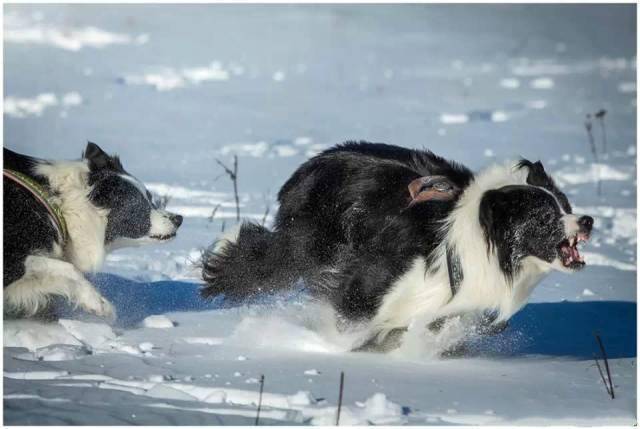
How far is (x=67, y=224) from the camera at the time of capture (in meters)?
5.73

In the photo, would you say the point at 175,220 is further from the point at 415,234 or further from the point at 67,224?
the point at 415,234

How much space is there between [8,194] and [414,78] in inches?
453

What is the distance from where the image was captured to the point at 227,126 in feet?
40.3

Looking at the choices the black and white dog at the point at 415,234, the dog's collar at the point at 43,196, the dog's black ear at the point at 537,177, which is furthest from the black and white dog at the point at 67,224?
the dog's black ear at the point at 537,177

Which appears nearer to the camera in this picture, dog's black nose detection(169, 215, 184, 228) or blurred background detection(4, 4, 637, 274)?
dog's black nose detection(169, 215, 184, 228)

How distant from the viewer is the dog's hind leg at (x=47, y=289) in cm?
536

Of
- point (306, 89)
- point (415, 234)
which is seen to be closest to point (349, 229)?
point (415, 234)

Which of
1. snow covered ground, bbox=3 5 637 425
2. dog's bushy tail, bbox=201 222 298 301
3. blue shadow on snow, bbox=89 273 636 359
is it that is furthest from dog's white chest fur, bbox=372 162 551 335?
dog's bushy tail, bbox=201 222 298 301

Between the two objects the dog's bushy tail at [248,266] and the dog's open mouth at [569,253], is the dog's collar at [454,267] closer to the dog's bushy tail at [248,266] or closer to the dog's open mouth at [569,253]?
the dog's open mouth at [569,253]

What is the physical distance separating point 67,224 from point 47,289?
1.56 ft

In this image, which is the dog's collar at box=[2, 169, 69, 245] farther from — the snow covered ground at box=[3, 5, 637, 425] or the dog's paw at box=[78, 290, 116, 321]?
the snow covered ground at box=[3, 5, 637, 425]

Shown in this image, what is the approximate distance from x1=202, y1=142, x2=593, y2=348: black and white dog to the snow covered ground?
0.26m

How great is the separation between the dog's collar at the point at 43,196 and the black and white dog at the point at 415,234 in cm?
118

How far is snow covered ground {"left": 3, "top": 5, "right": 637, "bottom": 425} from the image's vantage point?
14.8 ft
